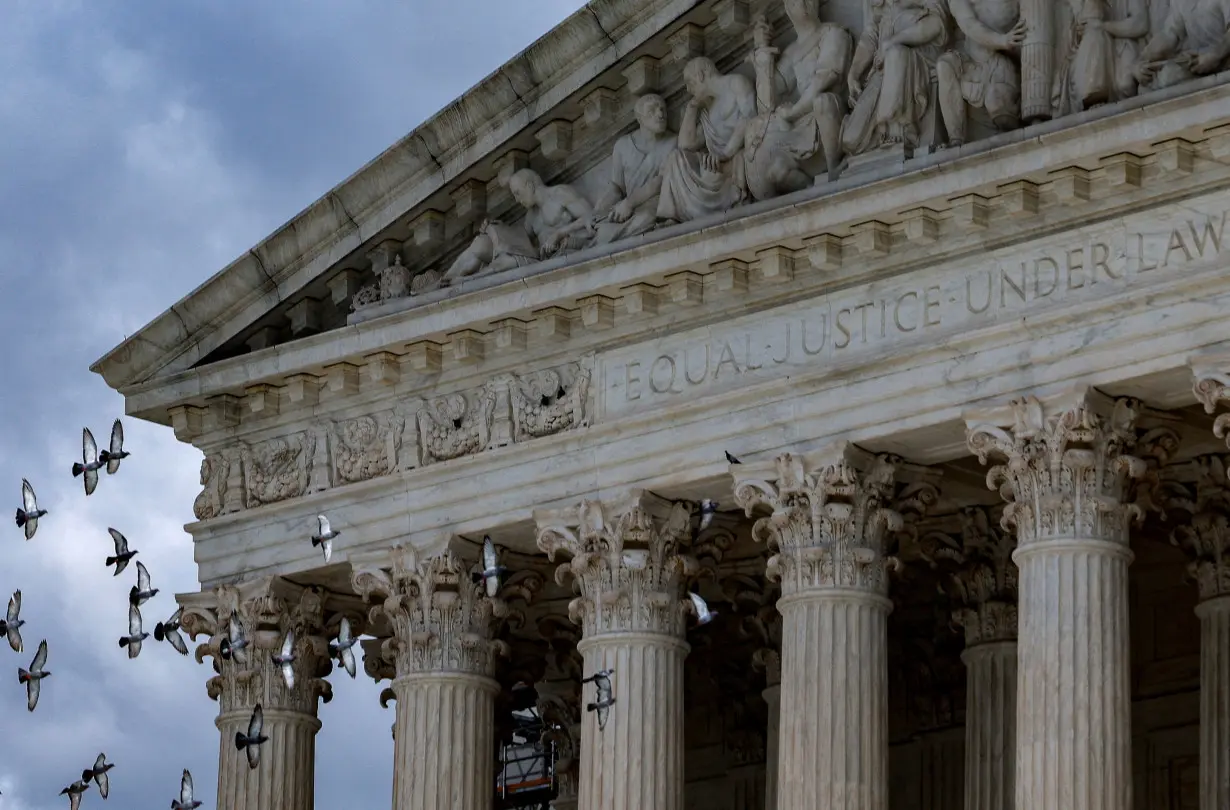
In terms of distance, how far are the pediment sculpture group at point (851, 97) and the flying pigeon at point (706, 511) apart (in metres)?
3.66

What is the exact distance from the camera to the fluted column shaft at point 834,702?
45.7m

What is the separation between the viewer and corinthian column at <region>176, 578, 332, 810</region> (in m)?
52.4

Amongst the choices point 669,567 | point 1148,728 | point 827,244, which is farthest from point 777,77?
point 1148,728

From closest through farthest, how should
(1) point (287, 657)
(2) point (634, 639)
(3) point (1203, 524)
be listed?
→ (3) point (1203, 524), (2) point (634, 639), (1) point (287, 657)

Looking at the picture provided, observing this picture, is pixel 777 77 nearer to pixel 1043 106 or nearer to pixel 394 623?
pixel 1043 106

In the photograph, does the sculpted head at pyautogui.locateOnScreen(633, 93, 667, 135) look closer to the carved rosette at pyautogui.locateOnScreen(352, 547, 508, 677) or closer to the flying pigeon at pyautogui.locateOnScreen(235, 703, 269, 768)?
the carved rosette at pyautogui.locateOnScreen(352, 547, 508, 677)

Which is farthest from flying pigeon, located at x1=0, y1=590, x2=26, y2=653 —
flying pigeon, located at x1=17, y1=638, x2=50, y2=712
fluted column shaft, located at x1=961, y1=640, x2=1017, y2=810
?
fluted column shaft, located at x1=961, y1=640, x2=1017, y2=810

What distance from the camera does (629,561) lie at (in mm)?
48469

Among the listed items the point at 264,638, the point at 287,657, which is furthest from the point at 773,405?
the point at 264,638

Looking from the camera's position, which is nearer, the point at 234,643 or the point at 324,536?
the point at 324,536

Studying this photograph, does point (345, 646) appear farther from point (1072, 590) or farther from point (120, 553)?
point (1072, 590)

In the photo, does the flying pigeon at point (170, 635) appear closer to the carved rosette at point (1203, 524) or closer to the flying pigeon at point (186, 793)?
the flying pigeon at point (186, 793)

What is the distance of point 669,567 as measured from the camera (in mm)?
48688

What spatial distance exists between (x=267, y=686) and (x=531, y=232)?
733 cm
